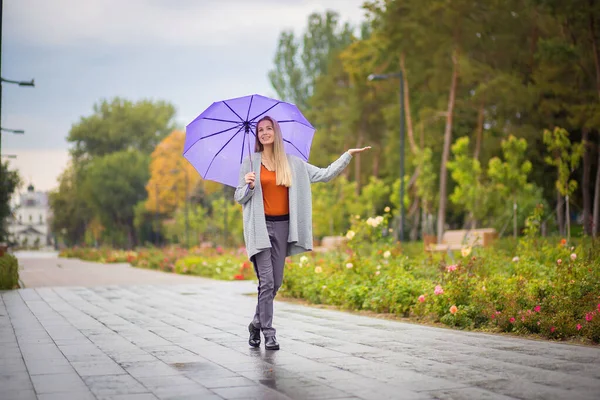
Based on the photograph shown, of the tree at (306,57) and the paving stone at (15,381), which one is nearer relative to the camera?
the paving stone at (15,381)

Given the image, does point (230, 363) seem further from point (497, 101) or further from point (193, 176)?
point (193, 176)

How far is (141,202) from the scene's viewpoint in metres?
76.9

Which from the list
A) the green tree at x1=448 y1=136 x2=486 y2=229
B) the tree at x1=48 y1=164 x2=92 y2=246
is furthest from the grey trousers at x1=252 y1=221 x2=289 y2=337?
the tree at x1=48 y1=164 x2=92 y2=246

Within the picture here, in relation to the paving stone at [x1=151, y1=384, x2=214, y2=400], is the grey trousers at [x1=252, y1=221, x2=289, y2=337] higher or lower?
higher

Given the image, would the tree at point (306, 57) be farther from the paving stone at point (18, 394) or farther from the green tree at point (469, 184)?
the paving stone at point (18, 394)

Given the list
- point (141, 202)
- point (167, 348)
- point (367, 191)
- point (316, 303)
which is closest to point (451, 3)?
point (367, 191)

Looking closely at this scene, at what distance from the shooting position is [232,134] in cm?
831

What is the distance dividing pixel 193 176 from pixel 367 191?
2829 centimetres

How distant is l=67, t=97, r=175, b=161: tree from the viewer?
293 feet

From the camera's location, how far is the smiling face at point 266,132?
7688mm

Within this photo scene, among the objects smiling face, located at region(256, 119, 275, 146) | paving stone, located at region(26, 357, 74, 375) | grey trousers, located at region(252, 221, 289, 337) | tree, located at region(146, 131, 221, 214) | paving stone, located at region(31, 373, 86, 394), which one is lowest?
paving stone, located at region(26, 357, 74, 375)

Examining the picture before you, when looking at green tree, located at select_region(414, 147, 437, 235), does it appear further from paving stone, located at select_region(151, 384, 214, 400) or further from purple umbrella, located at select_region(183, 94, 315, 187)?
paving stone, located at select_region(151, 384, 214, 400)

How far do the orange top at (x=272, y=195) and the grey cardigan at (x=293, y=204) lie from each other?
3.0 inches

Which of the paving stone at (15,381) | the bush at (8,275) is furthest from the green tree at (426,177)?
the paving stone at (15,381)
